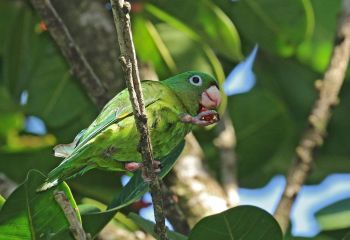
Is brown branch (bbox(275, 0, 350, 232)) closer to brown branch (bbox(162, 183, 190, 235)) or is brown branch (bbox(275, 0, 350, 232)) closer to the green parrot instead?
brown branch (bbox(162, 183, 190, 235))

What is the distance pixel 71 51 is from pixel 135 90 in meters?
1.12

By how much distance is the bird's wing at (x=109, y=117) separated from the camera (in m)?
2.47

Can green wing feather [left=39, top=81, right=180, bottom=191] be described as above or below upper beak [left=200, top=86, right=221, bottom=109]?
above

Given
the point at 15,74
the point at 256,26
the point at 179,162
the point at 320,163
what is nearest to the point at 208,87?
the point at 179,162

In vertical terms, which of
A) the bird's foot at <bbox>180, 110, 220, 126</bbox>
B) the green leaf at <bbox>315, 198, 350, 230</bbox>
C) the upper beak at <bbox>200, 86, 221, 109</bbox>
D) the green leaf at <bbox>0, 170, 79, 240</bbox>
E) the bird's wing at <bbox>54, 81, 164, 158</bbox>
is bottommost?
the green leaf at <bbox>315, 198, 350, 230</bbox>

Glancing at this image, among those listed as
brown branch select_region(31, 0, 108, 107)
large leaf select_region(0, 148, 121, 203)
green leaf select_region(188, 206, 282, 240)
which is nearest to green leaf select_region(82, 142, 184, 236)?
green leaf select_region(188, 206, 282, 240)

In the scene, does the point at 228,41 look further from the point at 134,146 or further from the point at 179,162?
the point at 134,146

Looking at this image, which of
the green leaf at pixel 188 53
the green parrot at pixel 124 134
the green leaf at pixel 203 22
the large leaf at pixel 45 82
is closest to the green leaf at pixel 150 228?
the green parrot at pixel 124 134

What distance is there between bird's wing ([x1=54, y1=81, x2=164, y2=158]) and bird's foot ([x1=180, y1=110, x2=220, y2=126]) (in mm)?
116

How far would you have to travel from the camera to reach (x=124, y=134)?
2.51 meters

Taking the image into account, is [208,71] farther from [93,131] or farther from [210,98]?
[93,131]

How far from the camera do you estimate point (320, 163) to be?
4.29 metres

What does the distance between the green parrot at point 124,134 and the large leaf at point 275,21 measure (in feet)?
3.72

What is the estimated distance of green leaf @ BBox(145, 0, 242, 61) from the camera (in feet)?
11.7
